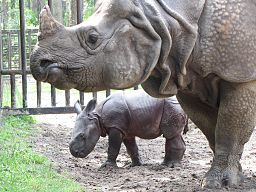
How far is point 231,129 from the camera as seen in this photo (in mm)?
4898

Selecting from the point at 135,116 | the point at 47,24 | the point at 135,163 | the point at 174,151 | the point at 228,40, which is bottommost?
the point at 135,163

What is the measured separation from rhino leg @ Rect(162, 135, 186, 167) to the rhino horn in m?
3.22

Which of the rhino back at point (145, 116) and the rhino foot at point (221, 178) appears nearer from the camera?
the rhino foot at point (221, 178)

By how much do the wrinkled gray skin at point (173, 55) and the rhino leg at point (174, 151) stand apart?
208cm

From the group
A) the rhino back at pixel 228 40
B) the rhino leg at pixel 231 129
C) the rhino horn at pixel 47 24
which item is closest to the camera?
the rhino horn at pixel 47 24

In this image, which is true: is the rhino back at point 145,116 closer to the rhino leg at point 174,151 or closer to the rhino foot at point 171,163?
the rhino leg at point 174,151

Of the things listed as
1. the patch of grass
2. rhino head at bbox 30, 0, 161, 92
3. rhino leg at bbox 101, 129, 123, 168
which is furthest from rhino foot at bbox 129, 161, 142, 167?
rhino head at bbox 30, 0, 161, 92

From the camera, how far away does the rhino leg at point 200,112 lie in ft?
17.6

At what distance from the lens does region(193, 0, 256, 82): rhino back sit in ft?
15.2

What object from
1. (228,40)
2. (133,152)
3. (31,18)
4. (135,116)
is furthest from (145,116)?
(31,18)

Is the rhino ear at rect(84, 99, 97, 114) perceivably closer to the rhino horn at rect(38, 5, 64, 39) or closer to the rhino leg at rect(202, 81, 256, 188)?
the rhino leg at rect(202, 81, 256, 188)

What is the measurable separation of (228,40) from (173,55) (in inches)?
15.3

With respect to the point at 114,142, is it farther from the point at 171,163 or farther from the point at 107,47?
the point at 107,47

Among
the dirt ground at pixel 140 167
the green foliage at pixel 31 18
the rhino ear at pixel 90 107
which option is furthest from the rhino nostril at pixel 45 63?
the green foliage at pixel 31 18
